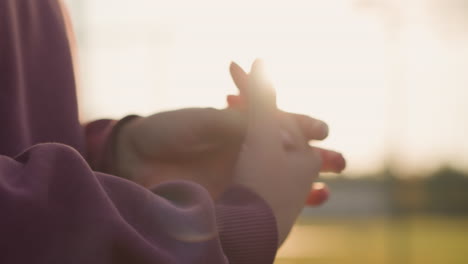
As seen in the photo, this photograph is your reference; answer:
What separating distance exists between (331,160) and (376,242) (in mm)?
6916

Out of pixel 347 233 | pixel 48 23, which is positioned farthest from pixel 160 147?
pixel 347 233

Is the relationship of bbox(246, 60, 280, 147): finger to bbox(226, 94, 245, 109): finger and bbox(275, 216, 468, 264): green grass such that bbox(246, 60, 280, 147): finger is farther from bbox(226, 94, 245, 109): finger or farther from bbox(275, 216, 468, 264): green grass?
bbox(275, 216, 468, 264): green grass

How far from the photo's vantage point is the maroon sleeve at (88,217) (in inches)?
15.0

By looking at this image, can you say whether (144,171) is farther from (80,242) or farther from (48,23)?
(80,242)

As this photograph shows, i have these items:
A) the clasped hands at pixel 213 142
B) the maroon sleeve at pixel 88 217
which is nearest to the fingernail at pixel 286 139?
the clasped hands at pixel 213 142

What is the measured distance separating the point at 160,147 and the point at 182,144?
0.02 m

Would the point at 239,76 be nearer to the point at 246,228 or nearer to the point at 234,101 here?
the point at 234,101

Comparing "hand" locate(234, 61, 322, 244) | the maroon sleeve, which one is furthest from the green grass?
the maroon sleeve

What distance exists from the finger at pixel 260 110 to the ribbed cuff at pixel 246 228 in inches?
2.3

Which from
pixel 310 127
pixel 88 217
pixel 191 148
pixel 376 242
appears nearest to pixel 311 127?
pixel 310 127

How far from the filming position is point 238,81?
0.63 metres

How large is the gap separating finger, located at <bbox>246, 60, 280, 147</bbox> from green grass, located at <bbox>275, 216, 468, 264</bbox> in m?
4.47

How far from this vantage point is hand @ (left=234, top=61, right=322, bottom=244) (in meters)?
0.54

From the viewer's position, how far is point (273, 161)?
55 cm
